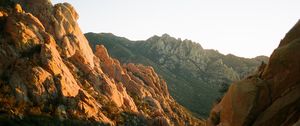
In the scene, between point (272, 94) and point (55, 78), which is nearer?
point (272, 94)

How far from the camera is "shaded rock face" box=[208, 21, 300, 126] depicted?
31141 mm

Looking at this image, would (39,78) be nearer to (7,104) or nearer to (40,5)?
(7,104)

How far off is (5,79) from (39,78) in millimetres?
7731

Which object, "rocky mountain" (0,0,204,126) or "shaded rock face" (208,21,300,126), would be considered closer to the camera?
"shaded rock face" (208,21,300,126)

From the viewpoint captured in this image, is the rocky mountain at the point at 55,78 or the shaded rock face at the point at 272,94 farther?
the rocky mountain at the point at 55,78

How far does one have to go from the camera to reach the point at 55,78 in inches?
3430

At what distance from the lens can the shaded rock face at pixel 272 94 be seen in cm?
3114

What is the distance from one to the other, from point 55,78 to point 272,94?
64.0 metres

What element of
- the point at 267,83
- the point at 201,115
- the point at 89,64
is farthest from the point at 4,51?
the point at 201,115

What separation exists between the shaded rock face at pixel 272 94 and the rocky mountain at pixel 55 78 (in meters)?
49.8

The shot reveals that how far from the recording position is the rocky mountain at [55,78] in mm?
79500

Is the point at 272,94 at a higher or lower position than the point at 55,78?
lower

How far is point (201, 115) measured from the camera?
196625mm

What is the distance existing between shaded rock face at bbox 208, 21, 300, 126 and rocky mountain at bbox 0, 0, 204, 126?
49.8 metres
